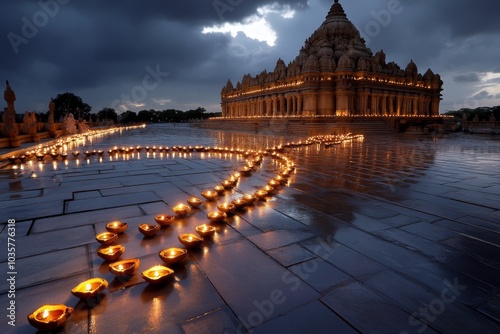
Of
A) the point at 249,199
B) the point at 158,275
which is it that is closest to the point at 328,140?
the point at 249,199

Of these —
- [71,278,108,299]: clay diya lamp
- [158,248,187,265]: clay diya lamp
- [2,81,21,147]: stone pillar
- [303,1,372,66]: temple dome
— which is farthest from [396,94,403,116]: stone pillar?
[71,278,108,299]: clay diya lamp

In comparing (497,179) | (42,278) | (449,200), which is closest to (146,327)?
(42,278)

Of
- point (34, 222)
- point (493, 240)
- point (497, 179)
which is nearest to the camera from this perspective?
point (493, 240)

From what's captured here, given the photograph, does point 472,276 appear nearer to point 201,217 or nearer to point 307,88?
point 201,217

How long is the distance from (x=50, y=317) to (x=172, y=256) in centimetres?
102

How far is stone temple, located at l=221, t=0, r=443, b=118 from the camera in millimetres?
35125

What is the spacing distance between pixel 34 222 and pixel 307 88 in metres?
34.8

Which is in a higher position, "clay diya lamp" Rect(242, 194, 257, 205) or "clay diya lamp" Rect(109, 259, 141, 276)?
"clay diya lamp" Rect(242, 194, 257, 205)

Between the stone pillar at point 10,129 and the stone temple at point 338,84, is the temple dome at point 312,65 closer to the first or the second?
the stone temple at point 338,84

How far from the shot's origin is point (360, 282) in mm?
2496

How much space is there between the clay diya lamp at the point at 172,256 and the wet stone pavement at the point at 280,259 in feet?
0.36

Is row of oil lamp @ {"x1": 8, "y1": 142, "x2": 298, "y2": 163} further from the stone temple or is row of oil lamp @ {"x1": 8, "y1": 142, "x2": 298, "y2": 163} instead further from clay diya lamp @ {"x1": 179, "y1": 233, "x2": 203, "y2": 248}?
the stone temple

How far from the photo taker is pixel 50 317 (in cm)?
194

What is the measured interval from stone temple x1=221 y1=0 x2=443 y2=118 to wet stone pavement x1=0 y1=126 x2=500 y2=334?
100ft
